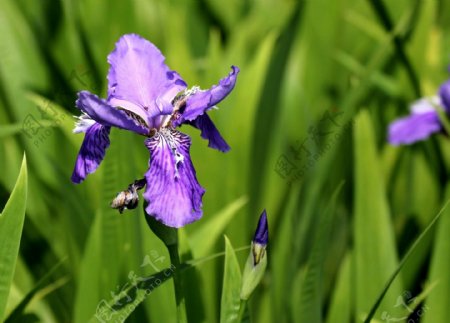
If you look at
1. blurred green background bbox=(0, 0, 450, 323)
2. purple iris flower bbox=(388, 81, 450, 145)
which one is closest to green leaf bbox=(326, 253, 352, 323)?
blurred green background bbox=(0, 0, 450, 323)

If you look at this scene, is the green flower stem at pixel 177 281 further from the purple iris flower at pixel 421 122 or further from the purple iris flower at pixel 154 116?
the purple iris flower at pixel 421 122

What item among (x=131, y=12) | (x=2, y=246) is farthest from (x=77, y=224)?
(x=131, y=12)

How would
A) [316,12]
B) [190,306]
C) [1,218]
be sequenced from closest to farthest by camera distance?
1. [1,218]
2. [190,306]
3. [316,12]

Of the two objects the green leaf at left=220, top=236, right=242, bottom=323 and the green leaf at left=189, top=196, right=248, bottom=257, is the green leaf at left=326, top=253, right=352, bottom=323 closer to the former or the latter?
the green leaf at left=189, top=196, right=248, bottom=257

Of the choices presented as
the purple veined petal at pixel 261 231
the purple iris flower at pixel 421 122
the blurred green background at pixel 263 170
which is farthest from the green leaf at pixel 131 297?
the purple iris flower at pixel 421 122

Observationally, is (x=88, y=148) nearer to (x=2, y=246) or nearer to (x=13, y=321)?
(x=2, y=246)

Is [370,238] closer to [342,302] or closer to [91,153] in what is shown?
[342,302]

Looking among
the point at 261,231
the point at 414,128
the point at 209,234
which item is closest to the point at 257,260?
the point at 261,231
